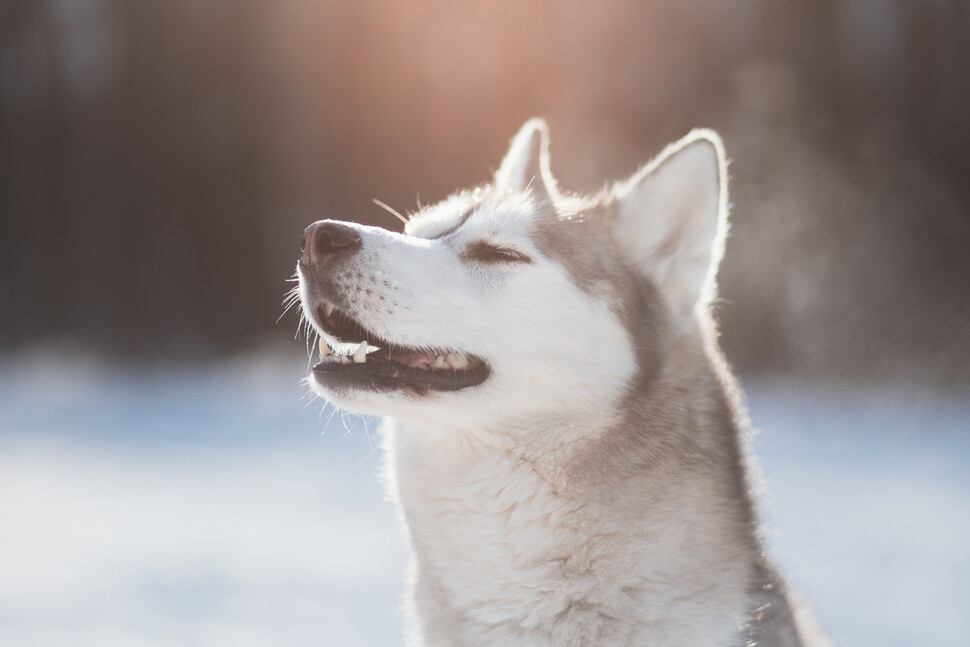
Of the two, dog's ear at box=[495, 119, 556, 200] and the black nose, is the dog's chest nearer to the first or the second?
the black nose

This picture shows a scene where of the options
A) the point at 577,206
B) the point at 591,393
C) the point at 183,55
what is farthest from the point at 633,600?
the point at 183,55

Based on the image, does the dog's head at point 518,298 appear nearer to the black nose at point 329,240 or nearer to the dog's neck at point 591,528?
the black nose at point 329,240

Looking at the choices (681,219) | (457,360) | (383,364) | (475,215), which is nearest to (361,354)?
(383,364)

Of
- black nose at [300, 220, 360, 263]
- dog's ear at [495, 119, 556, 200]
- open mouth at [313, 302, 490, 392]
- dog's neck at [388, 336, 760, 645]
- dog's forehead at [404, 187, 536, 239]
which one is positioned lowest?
dog's neck at [388, 336, 760, 645]

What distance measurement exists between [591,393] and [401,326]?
57cm

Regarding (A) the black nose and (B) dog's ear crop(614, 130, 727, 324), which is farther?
(B) dog's ear crop(614, 130, 727, 324)

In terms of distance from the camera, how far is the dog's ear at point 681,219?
2.72 meters

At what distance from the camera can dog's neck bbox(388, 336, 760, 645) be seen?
2363mm

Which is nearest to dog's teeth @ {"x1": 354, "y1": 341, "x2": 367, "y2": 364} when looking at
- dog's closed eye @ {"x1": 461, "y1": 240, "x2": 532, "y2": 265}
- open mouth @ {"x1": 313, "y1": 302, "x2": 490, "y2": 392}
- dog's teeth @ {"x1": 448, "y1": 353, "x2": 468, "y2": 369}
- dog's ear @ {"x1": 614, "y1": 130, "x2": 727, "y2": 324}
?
open mouth @ {"x1": 313, "y1": 302, "x2": 490, "y2": 392}

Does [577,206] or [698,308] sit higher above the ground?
[577,206]

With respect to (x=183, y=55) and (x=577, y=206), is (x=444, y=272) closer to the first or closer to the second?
(x=577, y=206)

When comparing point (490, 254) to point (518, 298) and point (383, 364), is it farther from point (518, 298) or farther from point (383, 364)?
point (383, 364)

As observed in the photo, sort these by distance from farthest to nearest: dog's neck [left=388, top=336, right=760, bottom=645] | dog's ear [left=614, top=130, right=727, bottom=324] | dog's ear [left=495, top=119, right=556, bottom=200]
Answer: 1. dog's ear [left=495, top=119, right=556, bottom=200]
2. dog's ear [left=614, top=130, right=727, bottom=324]
3. dog's neck [left=388, top=336, right=760, bottom=645]

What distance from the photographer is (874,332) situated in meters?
10.0
